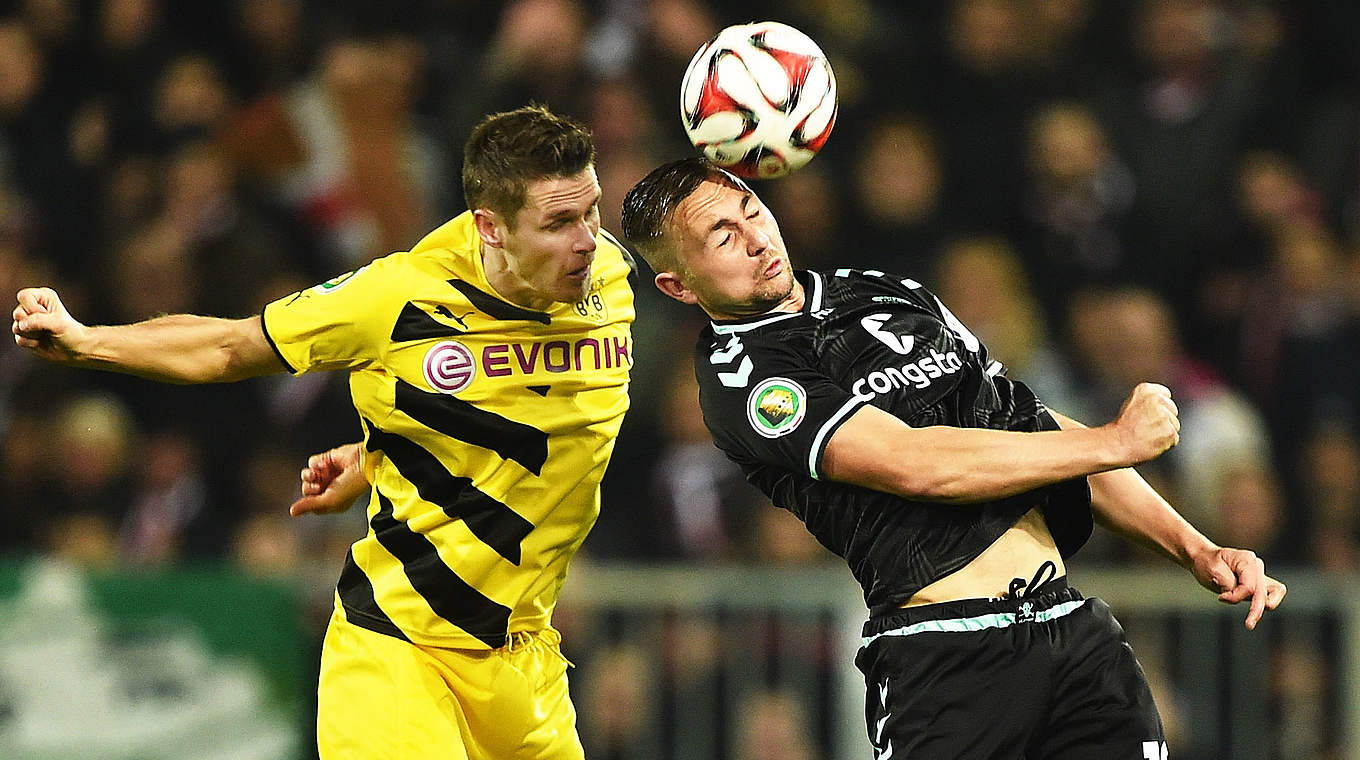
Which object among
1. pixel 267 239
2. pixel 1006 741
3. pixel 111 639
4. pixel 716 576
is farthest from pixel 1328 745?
pixel 267 239

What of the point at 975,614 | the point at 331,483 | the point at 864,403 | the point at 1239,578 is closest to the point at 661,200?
the point at 864,403

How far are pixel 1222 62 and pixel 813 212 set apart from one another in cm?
214

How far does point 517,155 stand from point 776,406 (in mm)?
966

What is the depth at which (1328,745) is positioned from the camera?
21.3ft

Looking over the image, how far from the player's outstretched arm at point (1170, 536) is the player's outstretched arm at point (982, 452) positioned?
29cm

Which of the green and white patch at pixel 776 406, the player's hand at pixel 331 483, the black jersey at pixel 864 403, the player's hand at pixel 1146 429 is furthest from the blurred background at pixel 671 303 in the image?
Result: the player's hand at pixel 1146 429

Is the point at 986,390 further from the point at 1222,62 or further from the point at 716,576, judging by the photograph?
the point at 1222,62

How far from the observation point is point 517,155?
419 centimetres

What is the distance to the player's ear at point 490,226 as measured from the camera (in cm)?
427

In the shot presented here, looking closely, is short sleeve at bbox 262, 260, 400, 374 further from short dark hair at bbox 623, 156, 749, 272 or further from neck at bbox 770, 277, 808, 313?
neck at bbox 770, 277, 808, 313

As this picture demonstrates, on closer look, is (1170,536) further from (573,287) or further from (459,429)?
(459,429)

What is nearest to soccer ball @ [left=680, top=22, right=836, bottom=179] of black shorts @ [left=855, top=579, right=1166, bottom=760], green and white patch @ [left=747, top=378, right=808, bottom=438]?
green and white patch @ [left=747, top=378, right=808, bottom=438]

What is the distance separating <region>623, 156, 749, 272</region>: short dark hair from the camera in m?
3.98

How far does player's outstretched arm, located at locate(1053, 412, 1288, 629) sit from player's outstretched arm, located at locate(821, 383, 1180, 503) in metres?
0.29
